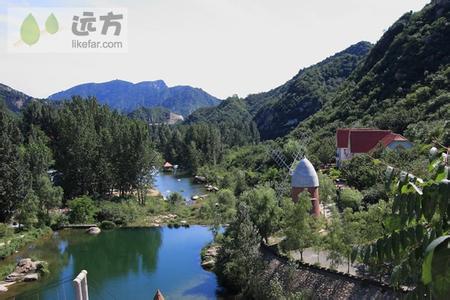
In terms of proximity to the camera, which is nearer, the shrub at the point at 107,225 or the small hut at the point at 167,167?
the shrub at the point at 107,225

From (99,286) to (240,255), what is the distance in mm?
7029

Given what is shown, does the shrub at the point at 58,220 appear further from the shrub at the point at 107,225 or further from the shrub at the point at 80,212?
the shrub at the point at 107,225

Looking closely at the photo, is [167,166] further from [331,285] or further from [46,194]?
[331,285]

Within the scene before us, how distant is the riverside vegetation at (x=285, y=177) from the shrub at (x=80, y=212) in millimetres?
72

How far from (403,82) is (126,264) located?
3253cm

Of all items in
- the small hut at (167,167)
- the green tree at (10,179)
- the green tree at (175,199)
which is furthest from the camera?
the small hut at (167,167)

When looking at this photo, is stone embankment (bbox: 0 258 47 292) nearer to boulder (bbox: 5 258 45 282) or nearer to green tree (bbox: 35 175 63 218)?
boulder (bbox: 5 258 45 282)

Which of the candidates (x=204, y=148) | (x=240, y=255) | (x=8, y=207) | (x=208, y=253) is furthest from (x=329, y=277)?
(x=204, y=148)

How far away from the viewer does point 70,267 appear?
76.1 feet

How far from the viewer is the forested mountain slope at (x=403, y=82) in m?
38.1

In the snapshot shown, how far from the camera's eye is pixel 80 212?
102 ft

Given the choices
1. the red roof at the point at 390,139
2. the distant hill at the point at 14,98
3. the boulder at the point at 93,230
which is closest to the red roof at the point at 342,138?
the red roof at the point at 390,139

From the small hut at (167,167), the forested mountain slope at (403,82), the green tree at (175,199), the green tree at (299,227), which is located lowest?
the green tree at (175,199)

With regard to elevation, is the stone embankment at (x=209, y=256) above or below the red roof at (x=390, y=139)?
below
